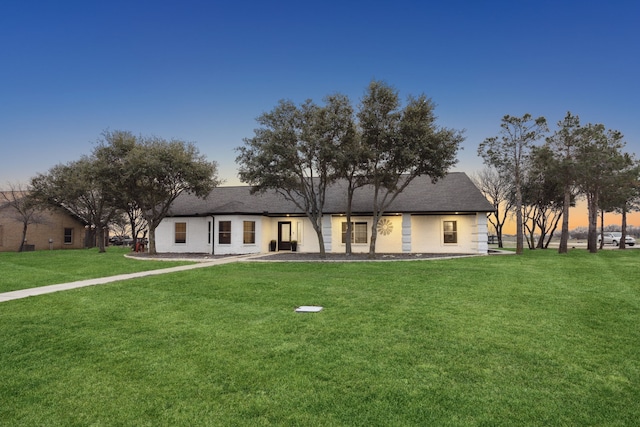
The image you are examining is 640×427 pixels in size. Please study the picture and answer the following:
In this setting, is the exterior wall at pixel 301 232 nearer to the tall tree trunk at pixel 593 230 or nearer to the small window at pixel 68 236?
the tall tree trunk at pixel 593 230

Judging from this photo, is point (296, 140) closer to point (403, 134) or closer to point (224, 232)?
point (403, 134)

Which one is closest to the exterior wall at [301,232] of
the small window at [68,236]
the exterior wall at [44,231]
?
the exterior wall at [44,231]

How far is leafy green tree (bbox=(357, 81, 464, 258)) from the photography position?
18328 millimetres

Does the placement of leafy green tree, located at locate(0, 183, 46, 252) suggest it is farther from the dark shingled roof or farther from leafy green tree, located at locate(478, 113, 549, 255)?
leafy green tree, located at locate(478, 113, 549, 255)

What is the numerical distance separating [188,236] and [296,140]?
490 inches

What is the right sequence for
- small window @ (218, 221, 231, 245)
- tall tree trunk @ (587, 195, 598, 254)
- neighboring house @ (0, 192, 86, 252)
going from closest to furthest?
small window @ (218, 221, 231, 245) → tall tree trunk @ (587, 195, 598, 254) → neighboring house @ (0, 192, 86, 252)

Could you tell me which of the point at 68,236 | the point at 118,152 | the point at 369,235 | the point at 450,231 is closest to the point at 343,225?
the point at 369,235

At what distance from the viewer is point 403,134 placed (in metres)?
18.5

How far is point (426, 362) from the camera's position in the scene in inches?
174

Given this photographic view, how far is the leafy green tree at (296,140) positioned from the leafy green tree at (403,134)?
1.18 meters

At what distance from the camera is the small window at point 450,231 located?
23906 millimetres

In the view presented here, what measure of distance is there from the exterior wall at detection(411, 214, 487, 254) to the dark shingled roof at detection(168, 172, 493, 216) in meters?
0.90

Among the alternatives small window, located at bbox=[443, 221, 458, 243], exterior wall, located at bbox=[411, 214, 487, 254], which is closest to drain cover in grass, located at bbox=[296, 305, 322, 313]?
Result: exterior wall, located at bbox=[411, 214, 487, 254]

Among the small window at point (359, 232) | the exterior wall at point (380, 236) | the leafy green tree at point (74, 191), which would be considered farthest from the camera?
the leafy green tree at point (74, 191)
